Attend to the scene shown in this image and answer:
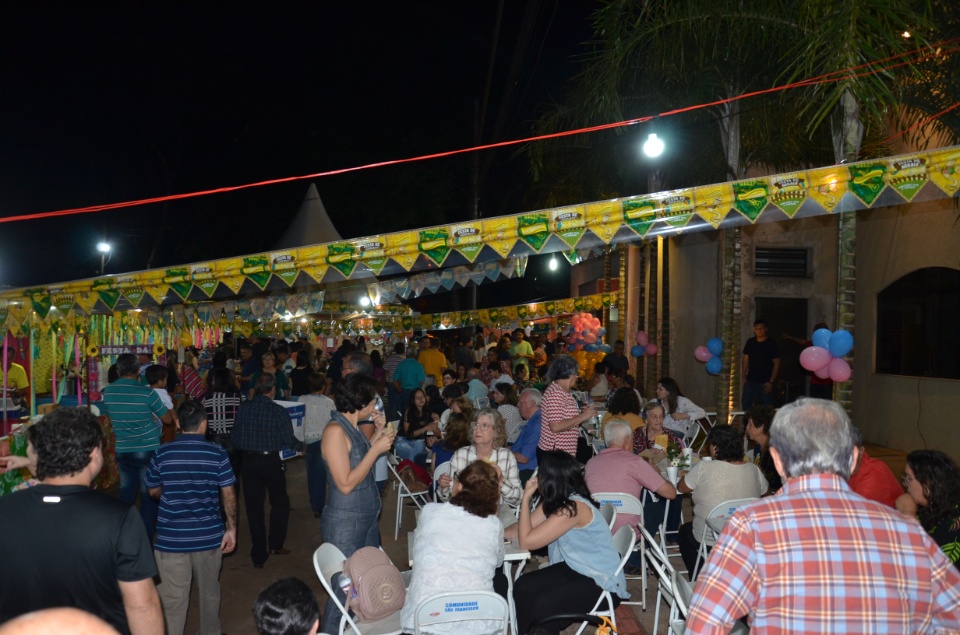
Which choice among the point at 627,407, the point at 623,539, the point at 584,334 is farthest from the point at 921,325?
the point at 584,334

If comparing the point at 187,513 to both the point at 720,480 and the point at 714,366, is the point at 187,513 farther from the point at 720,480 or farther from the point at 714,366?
the point at 714,366

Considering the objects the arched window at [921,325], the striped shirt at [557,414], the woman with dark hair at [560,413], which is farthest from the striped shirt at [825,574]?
the arched window at [921,325]

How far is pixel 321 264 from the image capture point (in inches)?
268

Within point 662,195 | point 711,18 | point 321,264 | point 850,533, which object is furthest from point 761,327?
point 850,533

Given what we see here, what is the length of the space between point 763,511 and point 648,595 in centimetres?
434

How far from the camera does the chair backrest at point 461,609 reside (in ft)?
12.1

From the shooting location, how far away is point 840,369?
7660mm

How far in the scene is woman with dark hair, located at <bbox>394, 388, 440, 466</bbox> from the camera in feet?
27.8

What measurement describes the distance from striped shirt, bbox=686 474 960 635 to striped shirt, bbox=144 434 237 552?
133 inches

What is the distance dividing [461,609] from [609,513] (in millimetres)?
1700

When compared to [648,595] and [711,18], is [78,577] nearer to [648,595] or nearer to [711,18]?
[648,595]

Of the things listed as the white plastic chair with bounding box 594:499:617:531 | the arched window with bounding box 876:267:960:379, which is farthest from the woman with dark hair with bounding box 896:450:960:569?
the arched window with bounding box 876:267:960:379

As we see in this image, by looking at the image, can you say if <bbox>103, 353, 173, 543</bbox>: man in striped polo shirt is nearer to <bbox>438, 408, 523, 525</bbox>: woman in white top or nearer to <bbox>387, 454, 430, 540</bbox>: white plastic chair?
<bbox>387, 454, 430, 540</bbox>: white plastic chair

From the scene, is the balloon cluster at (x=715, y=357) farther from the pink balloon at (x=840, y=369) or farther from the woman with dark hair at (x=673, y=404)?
the pink balloon at (x=840, y=369)
